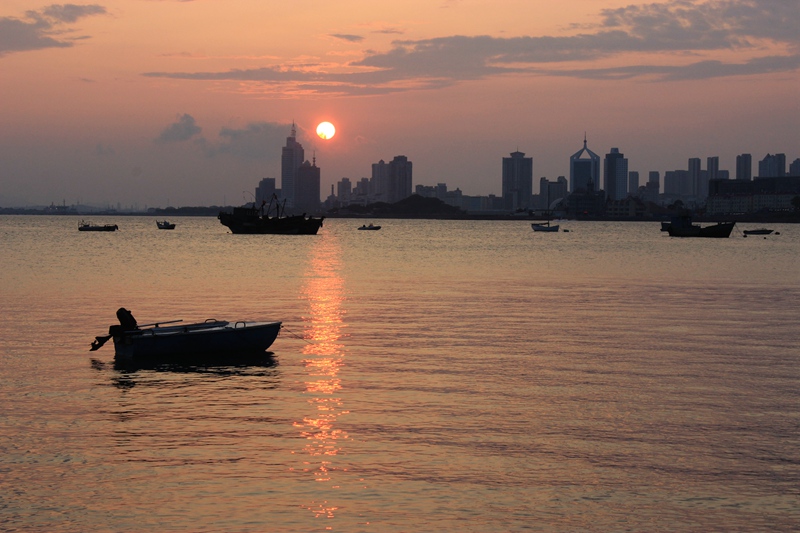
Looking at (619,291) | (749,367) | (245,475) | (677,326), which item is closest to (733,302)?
(619,291)

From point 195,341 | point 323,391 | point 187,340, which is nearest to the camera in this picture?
point 323,391

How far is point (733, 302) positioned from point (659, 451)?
4325 cm

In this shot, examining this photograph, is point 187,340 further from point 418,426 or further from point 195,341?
point 418,426

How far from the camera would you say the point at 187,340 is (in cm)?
3725

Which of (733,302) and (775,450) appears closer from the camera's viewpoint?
(775,450)

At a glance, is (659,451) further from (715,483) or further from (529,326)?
(529,326)

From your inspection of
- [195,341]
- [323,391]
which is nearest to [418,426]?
[323,391]

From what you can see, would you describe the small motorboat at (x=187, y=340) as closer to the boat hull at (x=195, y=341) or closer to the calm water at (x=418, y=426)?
the boat hull at (x=195, y=341)

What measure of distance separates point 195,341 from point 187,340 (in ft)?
1.03

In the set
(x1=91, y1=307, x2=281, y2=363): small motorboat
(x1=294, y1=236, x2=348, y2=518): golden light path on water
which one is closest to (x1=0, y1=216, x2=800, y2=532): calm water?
(x1=294, y1=236, x2=348, y2=518): golden light path on water

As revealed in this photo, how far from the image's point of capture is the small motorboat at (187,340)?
36844mm

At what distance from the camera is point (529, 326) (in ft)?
159

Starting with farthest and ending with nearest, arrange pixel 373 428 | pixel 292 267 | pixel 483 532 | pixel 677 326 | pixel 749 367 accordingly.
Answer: pixel 292 267 < pixel 677 326 < pixel 749 367 < pixel 373 428 < pixel 483 532

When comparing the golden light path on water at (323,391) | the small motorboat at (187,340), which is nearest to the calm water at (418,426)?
the golden light path on water at (323,391)
